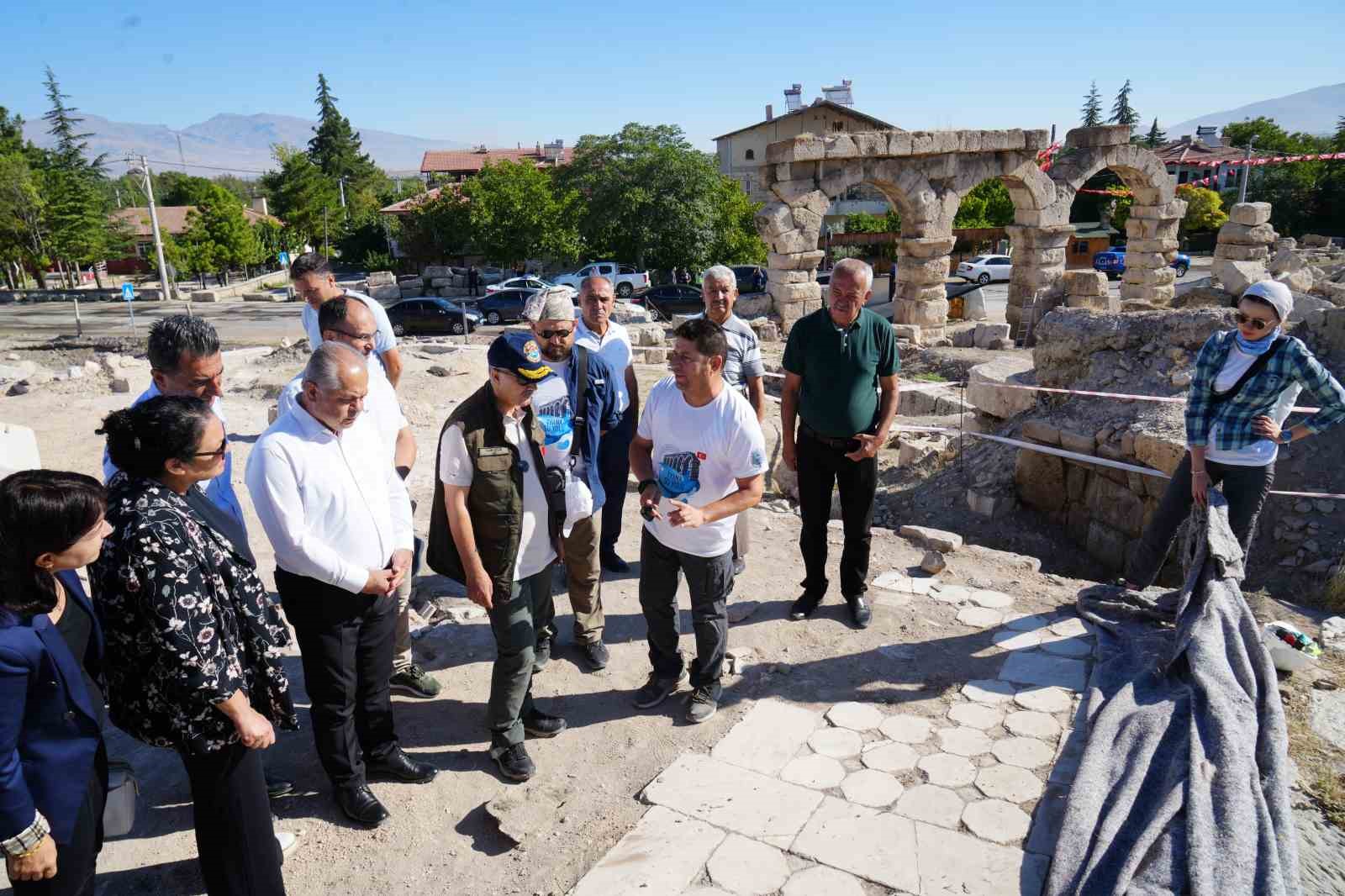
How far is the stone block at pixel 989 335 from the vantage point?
15.2m

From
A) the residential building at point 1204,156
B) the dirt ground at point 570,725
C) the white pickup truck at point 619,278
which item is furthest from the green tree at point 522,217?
the dirt ground at point 570,725

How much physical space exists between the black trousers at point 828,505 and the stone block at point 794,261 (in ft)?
38.0

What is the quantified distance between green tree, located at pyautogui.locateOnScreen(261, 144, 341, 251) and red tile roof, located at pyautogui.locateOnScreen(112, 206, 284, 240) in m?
2.51

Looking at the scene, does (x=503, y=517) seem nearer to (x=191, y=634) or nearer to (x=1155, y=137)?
(x=191, y=634)

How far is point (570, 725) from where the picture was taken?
382 cm

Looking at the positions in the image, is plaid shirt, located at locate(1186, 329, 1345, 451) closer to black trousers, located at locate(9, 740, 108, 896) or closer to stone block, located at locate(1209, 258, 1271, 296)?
black trousers, located at locate(9, 740, 108, 896)

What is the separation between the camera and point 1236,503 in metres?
4.25

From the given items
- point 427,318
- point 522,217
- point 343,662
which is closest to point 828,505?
point 343,662

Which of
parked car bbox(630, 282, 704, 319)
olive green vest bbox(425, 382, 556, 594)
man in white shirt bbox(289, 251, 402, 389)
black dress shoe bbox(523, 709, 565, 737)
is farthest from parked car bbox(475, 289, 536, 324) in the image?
olive green vest bbox(425, 382, 556, 594)

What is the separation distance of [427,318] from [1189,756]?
2137 cm

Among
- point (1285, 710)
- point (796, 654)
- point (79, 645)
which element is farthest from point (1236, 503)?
point (79, 645)

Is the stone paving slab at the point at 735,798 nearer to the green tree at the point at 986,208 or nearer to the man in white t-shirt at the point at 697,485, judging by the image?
the man in white t-shirt at the point at 697,485

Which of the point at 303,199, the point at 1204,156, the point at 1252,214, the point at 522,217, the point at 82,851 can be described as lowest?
the point at 82,851

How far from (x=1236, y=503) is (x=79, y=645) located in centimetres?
484
